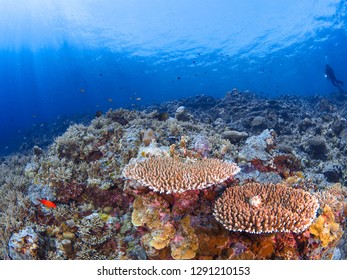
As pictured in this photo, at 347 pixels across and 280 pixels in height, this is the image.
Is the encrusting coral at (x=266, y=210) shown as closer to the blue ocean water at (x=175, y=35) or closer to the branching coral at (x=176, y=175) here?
the branching coral at (x=176, y=175)

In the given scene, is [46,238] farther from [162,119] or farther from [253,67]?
[253,67]

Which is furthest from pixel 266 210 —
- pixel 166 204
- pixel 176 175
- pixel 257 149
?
pixel 257 149

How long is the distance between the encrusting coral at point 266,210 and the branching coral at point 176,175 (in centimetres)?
41

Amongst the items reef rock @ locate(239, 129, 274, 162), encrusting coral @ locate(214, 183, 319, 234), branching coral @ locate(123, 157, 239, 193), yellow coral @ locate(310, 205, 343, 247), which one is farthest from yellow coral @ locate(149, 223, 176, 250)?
reef rock @ locate(239, 129, 274, 162)

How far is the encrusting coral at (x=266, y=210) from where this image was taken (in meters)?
3.51

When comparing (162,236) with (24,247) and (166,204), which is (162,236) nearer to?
(166,204)

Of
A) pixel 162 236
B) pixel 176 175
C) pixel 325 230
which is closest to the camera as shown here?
pixel 325 230

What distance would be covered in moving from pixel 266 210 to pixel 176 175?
1.55 meters

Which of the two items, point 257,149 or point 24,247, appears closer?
point 24,247

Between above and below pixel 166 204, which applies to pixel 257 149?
above

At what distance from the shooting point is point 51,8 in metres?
47.2

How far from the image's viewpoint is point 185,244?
13.0 ft

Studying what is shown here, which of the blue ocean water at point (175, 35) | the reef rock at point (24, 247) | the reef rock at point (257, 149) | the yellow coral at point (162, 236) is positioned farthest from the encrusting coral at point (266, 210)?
the blue ocean water at point (175, 35)
